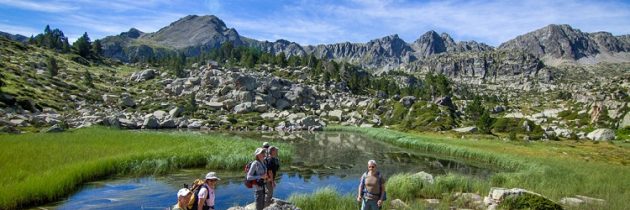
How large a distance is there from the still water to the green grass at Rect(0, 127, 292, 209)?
975 mm

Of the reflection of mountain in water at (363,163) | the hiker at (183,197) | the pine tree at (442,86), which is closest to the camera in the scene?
the hiker at (183,197)

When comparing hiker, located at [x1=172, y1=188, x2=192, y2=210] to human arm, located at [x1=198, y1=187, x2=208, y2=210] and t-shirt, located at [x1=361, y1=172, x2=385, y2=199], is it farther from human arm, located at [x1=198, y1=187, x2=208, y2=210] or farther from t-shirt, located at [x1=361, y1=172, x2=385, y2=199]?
t-shirt, located at [x1=361, y1=172, x2=385, y2=199]

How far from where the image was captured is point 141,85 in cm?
14900

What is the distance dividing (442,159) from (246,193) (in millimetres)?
31384

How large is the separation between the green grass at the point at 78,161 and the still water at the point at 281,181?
0.97 meters

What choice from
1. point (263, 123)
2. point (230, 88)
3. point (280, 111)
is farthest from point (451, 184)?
point (230, 88)

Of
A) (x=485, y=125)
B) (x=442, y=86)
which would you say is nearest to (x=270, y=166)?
(x=485, y=125)

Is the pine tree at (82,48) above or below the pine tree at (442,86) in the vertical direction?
above

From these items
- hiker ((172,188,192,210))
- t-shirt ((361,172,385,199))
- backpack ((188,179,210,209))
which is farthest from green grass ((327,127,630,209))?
hiker ((172,188,192,210))

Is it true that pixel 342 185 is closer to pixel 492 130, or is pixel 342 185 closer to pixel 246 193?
pixel 246 193

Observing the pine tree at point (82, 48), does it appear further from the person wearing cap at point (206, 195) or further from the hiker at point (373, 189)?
the person wearing cap at point (206, 195)

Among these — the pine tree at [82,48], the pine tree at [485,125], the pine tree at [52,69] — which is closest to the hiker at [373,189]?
the pine tree at [485,125]

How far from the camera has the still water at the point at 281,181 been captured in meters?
23.7

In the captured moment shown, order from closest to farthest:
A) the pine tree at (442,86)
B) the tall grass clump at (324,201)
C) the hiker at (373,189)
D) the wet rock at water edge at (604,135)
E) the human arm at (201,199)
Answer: the human arm at (201,199) < the hiker at (373,189) < the tall grass clump at (324,201) < the wet rock at water edge at (604,135) < the pine tree at (442,86)
